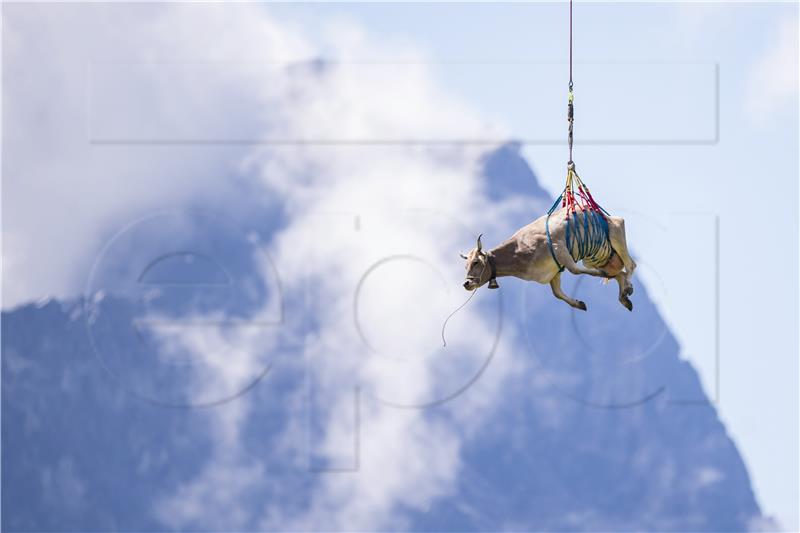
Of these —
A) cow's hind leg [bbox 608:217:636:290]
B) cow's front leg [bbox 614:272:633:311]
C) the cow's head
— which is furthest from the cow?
cow's front leg [bbox 614:272:633:311]

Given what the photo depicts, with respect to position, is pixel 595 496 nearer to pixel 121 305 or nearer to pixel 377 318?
pixel 377 318

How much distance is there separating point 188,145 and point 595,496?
16.2 feet

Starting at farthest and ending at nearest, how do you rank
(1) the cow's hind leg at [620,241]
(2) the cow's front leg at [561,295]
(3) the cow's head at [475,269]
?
(1) the cow's hind leg at [620,241], (2) the cow's front leg at [561,295], (3) the cow's head at [475,269]

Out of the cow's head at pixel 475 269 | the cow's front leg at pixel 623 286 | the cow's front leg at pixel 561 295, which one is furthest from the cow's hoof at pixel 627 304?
the cow's head at pixel 475 269

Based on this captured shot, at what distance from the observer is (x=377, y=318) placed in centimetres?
1246

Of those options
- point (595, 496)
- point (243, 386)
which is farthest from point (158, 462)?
point (595, 496)

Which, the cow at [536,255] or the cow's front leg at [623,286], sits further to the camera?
the cow's front leg at [623,286]

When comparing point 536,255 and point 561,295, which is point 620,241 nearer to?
point 561,295

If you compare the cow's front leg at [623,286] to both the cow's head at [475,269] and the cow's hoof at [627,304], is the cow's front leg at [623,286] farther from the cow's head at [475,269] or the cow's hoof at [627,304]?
the cow's head at [475,269]

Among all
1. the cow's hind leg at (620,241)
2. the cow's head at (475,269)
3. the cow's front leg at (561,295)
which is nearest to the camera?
the cow's head at (475,269)

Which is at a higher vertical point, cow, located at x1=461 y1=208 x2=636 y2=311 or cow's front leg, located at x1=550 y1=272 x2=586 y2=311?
cow, located at x1=461 y1=208 x2=636 y2=311

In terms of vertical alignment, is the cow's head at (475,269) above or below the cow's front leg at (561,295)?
above

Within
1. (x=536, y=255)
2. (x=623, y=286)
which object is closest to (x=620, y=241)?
(x=623, y=286)

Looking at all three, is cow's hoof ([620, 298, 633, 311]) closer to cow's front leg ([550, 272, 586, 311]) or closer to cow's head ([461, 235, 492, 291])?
cow's front leg ([550, 272, 586, 311])
